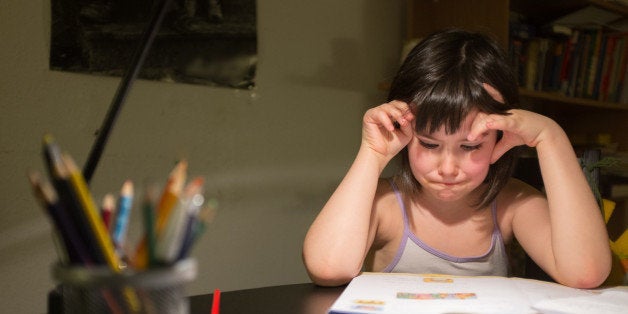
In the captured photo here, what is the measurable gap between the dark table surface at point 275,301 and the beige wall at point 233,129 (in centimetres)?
57

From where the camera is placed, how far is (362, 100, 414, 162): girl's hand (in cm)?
76

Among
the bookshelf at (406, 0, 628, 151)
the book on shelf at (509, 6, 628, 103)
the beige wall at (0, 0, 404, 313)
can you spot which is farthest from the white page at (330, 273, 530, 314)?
the book on shelf at (509, 6, 628, 103)

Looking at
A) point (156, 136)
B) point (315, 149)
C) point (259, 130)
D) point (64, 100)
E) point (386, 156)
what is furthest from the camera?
point (315, 149)

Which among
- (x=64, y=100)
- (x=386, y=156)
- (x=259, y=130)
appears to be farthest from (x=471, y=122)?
(x=64, y=100)

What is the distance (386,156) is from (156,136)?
0.64m

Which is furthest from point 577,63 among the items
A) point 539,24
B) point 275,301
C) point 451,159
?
point 275,301

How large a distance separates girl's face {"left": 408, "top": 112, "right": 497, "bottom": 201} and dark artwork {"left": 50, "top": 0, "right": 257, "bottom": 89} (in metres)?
0.62

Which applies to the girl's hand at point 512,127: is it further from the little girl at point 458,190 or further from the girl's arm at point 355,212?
the girl's arm at point 355,212

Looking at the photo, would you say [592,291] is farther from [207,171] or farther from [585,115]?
[585,115]

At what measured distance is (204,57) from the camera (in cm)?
122

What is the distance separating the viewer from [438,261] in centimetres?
86

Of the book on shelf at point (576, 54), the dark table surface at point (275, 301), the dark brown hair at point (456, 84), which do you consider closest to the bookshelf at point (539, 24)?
the book on shelf at point (576, 54)

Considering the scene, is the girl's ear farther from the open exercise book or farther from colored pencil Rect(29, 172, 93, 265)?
colored pencil Rect(29, 172, 93, 265)

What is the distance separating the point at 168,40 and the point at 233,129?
0.96 ft
